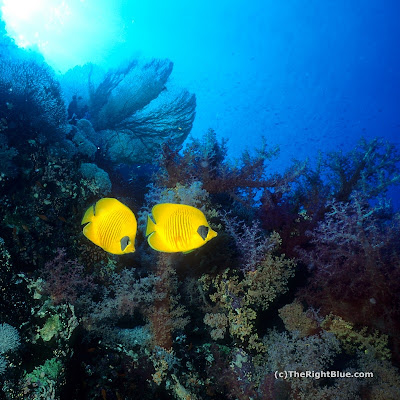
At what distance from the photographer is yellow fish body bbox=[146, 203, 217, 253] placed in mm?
1538

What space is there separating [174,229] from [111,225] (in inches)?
15.7

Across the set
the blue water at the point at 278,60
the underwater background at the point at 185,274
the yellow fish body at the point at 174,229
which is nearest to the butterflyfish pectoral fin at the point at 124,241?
the underwater background at the point at 185,274

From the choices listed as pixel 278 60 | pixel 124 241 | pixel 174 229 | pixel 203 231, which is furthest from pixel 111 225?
pixel 278 60

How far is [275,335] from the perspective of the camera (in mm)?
2908

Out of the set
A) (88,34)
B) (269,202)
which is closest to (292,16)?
(88,34)

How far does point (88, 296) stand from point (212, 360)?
1.49 metres

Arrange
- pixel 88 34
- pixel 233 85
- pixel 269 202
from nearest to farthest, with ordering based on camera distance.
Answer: pixel 269 202 → pixel 88 34 → pixel 233 85

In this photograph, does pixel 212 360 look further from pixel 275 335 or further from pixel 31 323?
pixel 31 323

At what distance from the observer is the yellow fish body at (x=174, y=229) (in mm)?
1538

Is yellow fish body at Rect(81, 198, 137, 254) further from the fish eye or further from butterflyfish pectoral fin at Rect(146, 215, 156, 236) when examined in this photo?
the fish eye

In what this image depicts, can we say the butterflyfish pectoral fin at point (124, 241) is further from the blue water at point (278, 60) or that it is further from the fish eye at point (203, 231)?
the blue water at point (278, 60)

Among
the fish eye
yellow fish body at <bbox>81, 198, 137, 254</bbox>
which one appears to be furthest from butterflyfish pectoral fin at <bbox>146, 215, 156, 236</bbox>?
the fish eye

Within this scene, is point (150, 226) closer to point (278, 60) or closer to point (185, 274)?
point (185, 274)

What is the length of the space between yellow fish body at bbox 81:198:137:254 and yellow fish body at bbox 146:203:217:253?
13 centimetres
